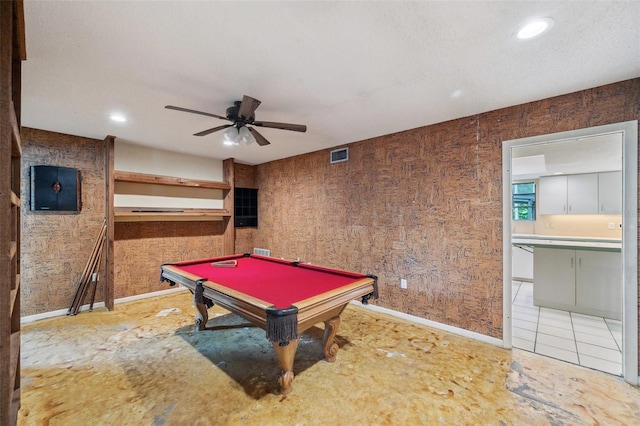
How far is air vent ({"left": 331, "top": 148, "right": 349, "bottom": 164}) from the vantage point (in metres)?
4.08

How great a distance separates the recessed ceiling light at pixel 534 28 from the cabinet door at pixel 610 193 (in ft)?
14.6

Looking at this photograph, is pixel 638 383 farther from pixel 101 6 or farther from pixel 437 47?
pixel 101 6

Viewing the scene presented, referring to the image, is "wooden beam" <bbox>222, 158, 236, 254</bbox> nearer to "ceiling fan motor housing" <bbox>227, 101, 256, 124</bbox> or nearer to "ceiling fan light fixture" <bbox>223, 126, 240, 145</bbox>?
"ceiling fan light fixture" <bbox>223, 126, 240, 145</bbox>

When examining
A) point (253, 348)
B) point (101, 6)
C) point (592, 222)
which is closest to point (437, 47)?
point (101, 6)

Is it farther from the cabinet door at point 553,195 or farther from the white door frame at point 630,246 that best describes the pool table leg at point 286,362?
the cabinet door at point 553,195

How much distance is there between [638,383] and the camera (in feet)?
6.89

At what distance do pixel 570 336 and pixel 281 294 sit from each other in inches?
128

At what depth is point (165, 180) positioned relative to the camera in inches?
172

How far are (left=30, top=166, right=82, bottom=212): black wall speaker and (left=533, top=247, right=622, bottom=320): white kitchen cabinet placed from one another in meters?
6.55

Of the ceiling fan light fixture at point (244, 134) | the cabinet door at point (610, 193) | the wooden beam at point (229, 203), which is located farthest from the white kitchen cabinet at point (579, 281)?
the wooden beam at point (229, 203)

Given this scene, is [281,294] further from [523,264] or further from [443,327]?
[523,264]

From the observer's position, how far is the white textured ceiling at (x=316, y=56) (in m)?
1.47

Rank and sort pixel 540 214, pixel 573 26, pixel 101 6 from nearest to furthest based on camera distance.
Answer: pixel 101 6
pixel 573 26
pixel 540 214

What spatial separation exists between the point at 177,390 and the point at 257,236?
12.2ft
